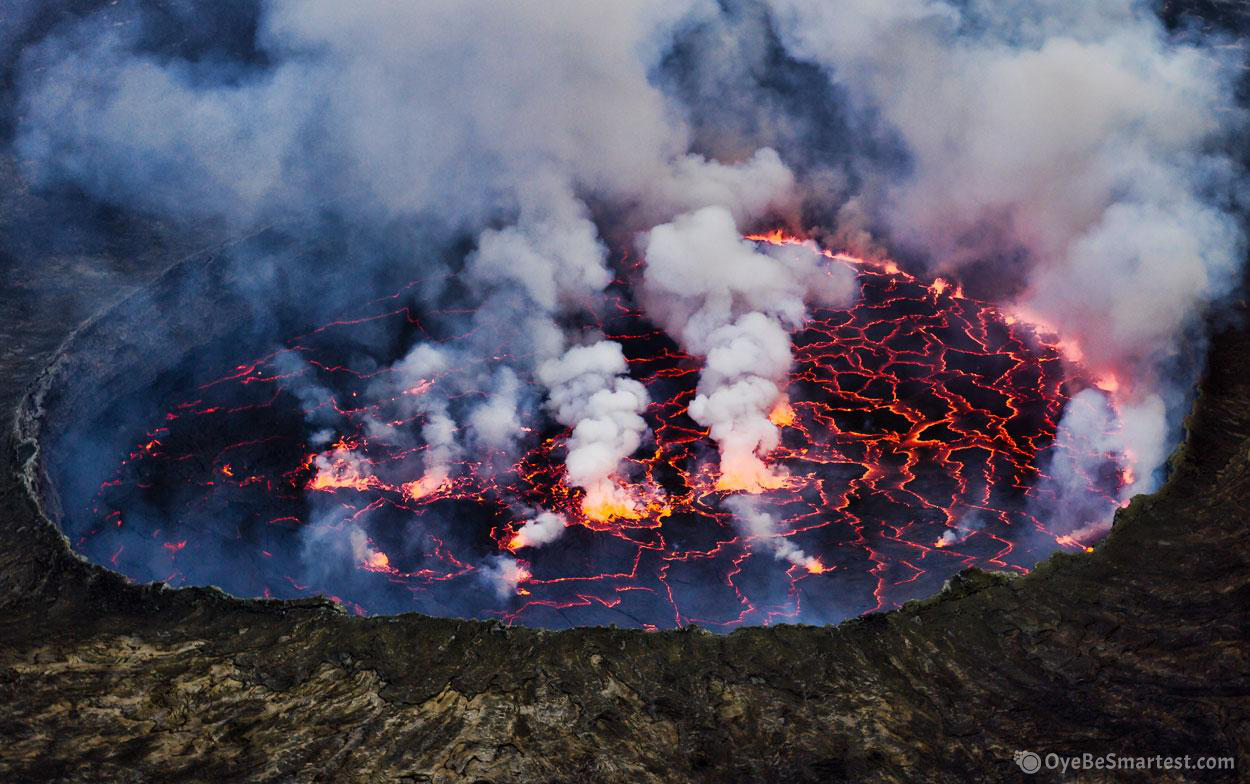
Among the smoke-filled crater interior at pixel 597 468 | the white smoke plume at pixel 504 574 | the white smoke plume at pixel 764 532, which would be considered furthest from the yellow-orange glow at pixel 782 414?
the white smoke plume at pixel 504 574

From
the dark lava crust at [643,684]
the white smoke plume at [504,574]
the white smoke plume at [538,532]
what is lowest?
the dark lava crust at [643,684]

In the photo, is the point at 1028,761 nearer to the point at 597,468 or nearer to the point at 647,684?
the point at 647,684

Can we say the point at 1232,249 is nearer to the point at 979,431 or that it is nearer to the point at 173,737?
the point at 979,431

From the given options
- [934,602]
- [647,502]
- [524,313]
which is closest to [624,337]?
[524,313]

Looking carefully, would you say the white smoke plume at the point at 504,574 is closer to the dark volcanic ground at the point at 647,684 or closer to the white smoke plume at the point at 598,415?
the white smoke plume at the point at 598,415

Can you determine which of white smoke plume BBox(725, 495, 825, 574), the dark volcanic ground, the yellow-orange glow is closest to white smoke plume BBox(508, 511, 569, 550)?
white smoke plume BBox(725, 495, 825, 574)
